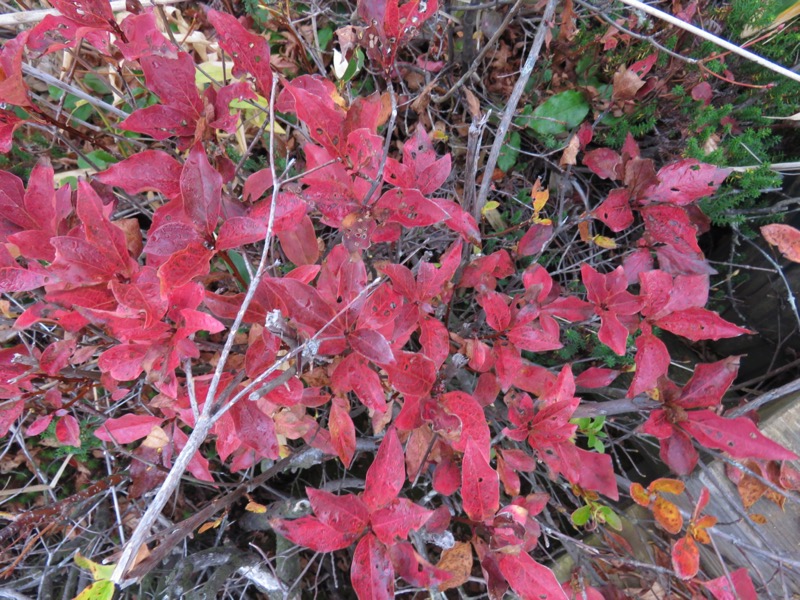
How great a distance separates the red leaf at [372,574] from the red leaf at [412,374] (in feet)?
0.89

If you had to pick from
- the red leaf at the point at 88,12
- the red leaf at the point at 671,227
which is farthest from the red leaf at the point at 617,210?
the red leaf at the point at 88,12

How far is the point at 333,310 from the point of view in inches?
32.4

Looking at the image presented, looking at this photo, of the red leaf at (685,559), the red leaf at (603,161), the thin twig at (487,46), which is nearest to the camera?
the red leaf at (685,559)

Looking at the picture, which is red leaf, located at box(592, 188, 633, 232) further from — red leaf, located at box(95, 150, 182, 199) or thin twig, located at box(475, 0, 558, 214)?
red leaf, located at box(95, 150, 182, 199)

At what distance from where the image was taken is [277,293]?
30.8 inches

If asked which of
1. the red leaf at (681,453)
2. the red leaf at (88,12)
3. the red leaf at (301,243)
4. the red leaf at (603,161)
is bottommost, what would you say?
the red leaf at (681,453)

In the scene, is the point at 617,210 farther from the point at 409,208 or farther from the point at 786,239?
the point at 409,208

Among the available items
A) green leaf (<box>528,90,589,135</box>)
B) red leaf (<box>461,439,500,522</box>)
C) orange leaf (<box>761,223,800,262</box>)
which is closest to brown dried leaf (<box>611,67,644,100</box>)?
green leaf (<box>528,90,589,135</box>)

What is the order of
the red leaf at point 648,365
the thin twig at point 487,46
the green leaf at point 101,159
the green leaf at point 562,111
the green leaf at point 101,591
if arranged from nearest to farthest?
the green leaf at point 101,591 → the red leaf at point 648,365 → the thin twig at point 487,46 → the green leaf at point 101,159 → the green leaf at point 562,111

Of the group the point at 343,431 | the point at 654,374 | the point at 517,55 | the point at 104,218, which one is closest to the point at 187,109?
the point at 104,218

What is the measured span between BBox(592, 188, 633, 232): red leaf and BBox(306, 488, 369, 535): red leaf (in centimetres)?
87

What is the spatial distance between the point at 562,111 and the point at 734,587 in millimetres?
1313

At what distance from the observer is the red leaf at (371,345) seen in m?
0.77

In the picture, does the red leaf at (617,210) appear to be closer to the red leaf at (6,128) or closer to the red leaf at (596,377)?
the red leaf at (596,377)
